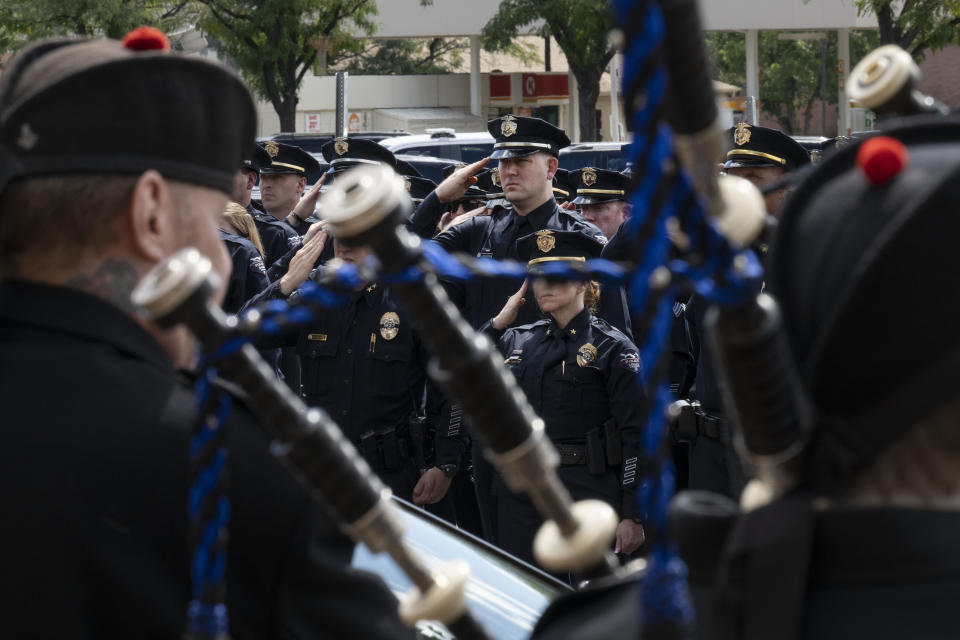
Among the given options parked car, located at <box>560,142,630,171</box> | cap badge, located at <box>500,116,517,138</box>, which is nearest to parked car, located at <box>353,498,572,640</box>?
cap badge, located at <box>500,116,517,138</box>

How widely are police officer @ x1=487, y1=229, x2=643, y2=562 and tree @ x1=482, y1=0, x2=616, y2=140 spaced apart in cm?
2126

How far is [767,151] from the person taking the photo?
21.9 feet

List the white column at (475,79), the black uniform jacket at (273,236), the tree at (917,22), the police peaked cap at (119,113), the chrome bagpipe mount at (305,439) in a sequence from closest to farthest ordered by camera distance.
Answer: the chrome bagpipe mount at (305,439)
the police peaked cap at (119,113)
the black uniform jacket at (273,236)
the tree at (917,22)
the white column at (475,79)

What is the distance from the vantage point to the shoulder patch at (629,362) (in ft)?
17.9

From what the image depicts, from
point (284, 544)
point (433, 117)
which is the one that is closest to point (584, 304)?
point (284, 544)

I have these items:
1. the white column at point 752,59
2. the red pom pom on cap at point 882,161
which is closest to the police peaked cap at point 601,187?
the red pom pom on cap at point 882,161

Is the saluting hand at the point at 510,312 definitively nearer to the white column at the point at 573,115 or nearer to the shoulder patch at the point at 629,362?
the shoulder patch at the point at 629,362

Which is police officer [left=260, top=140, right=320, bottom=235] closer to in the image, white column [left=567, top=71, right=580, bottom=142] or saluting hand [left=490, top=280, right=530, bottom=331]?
saluting hand [left=490, top=280, right=530, bottom=331]

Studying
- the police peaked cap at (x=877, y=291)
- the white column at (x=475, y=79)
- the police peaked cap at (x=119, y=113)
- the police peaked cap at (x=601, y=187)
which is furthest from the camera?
the white column at (x=475, y=79)

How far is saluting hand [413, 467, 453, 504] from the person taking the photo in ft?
20.6

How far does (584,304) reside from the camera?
5.78 m

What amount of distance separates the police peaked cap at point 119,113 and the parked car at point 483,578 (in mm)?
1097

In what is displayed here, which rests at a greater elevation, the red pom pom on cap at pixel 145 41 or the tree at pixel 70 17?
the red pom pom on cap at pixel 145 41

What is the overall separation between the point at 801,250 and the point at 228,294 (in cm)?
604
